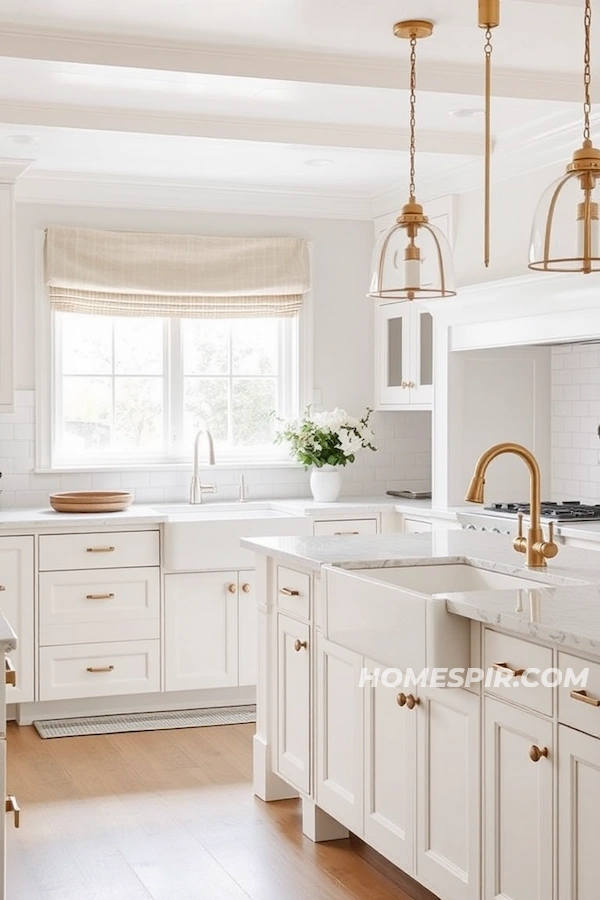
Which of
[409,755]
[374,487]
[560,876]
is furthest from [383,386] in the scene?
[560,876]

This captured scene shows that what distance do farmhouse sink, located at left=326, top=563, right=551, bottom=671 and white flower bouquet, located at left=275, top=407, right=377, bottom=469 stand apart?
2510mm

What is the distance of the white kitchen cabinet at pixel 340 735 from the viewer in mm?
3455

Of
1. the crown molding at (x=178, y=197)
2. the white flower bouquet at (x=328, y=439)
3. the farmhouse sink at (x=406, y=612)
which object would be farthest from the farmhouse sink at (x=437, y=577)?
the crown molding at (x=178, y=197)

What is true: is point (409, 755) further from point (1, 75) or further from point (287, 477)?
point (287, 477)

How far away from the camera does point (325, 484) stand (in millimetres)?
6160

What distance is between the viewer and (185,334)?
629 cm

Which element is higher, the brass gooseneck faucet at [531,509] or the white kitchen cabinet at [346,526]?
the brass gooseneck faucet at [531,509]

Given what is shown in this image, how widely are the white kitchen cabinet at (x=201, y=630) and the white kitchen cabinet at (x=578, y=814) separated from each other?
10.4 ft

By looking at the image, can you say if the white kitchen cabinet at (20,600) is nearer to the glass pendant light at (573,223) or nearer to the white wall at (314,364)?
the white wall at (314,364)

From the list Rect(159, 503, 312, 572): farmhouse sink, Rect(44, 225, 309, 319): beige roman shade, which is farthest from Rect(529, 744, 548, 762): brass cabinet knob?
Rect(44, 225, 309, 319): beige roman shade

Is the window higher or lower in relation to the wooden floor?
higher

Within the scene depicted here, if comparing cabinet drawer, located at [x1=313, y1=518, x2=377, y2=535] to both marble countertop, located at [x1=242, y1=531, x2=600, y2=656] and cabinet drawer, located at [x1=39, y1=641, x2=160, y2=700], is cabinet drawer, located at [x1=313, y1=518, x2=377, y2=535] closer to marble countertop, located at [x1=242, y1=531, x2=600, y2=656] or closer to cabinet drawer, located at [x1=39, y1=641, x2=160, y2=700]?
cabinet drawer, located at [x1=39, y1=641, x2=160, y2=700]

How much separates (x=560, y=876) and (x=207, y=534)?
318 centimetres

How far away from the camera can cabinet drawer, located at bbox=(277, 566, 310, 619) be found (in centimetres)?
383
